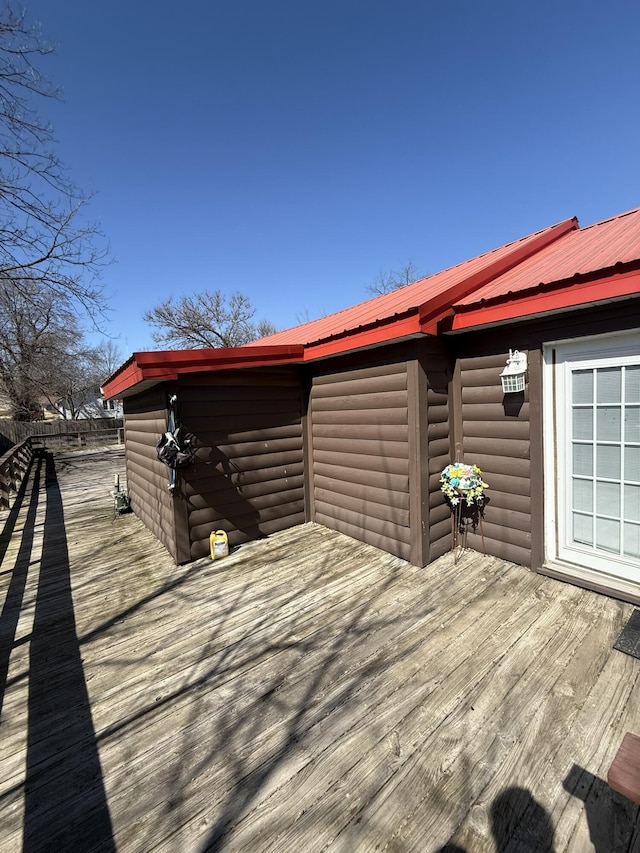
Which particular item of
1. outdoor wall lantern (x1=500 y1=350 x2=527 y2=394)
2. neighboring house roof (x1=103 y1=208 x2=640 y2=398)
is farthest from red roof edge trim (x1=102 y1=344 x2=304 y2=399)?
outdoor wall lantern (x1=500 y1=350 x2=527 y2=394)

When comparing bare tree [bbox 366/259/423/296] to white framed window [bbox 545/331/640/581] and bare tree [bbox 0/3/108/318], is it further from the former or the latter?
white framed window [bbox 545/331/640/581]

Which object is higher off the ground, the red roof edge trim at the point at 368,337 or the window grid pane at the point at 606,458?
the red roof edge trim at the point at 368,337

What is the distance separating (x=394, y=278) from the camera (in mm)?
22234

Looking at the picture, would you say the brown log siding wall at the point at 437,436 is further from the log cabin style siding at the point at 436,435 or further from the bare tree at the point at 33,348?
the bare tree at the point at 33,348

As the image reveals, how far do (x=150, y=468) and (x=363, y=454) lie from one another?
2.82 m

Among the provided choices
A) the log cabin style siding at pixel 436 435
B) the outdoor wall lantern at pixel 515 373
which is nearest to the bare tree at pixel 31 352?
the log cabin style siding at pixel 436 435

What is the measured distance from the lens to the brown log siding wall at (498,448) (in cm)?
329

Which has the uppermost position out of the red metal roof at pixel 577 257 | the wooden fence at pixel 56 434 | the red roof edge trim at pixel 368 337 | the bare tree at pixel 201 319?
the bare tree at pixel 201 319

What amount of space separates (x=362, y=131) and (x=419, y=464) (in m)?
8.84

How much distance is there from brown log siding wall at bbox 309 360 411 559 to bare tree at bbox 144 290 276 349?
18600 mm

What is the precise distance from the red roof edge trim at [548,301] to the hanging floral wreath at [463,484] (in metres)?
1.32

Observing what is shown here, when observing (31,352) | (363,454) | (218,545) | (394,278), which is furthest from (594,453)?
(394,278)

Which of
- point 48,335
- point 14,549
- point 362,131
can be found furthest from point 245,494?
point 48,335

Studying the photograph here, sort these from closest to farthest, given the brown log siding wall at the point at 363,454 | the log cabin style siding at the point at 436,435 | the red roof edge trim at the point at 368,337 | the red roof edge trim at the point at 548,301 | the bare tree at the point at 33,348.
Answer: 1. the red roof edge trim at the point at 548,301
2. the red roof edge trim at the point at 368,337
3. the log cabin style siding at the point at 436,435
4. the brown log siding wall at the point at 363,454
5. the bare tree at the point at 33,348
